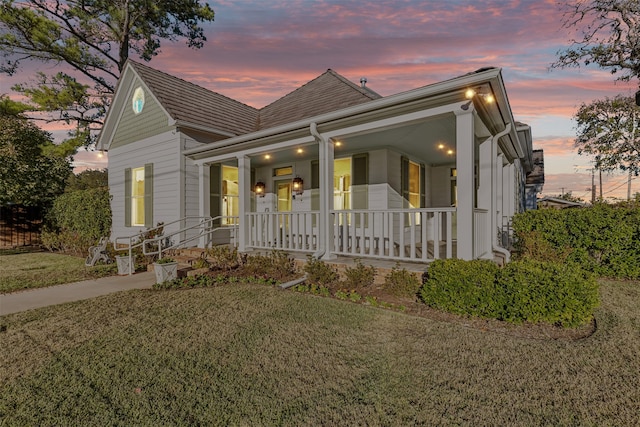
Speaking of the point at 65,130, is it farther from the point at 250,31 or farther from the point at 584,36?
the point at 584,36

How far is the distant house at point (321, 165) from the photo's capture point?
16.6 ft

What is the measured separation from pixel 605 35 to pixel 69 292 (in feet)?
Answer: 72.3

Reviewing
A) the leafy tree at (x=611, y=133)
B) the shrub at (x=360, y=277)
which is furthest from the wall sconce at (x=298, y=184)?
the leafy tree at (x=611, y=133)

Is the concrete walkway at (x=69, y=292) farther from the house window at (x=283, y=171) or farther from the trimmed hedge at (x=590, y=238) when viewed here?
the trimmed hedge at (x=590, y=238)

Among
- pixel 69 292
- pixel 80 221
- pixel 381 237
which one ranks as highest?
pixel 80 221

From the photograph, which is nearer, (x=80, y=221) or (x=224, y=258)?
(x=224, y=258)

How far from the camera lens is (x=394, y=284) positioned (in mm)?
4699

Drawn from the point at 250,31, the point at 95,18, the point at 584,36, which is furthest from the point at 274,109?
the point at 584,36

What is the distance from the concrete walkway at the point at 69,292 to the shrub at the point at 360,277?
12.4ft

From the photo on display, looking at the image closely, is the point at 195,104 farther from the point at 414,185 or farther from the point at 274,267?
the point at 414,185

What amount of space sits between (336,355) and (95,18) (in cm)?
2048

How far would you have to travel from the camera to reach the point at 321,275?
17.7ft

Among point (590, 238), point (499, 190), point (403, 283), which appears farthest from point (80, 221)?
point (590, 238)

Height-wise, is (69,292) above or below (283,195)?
below
